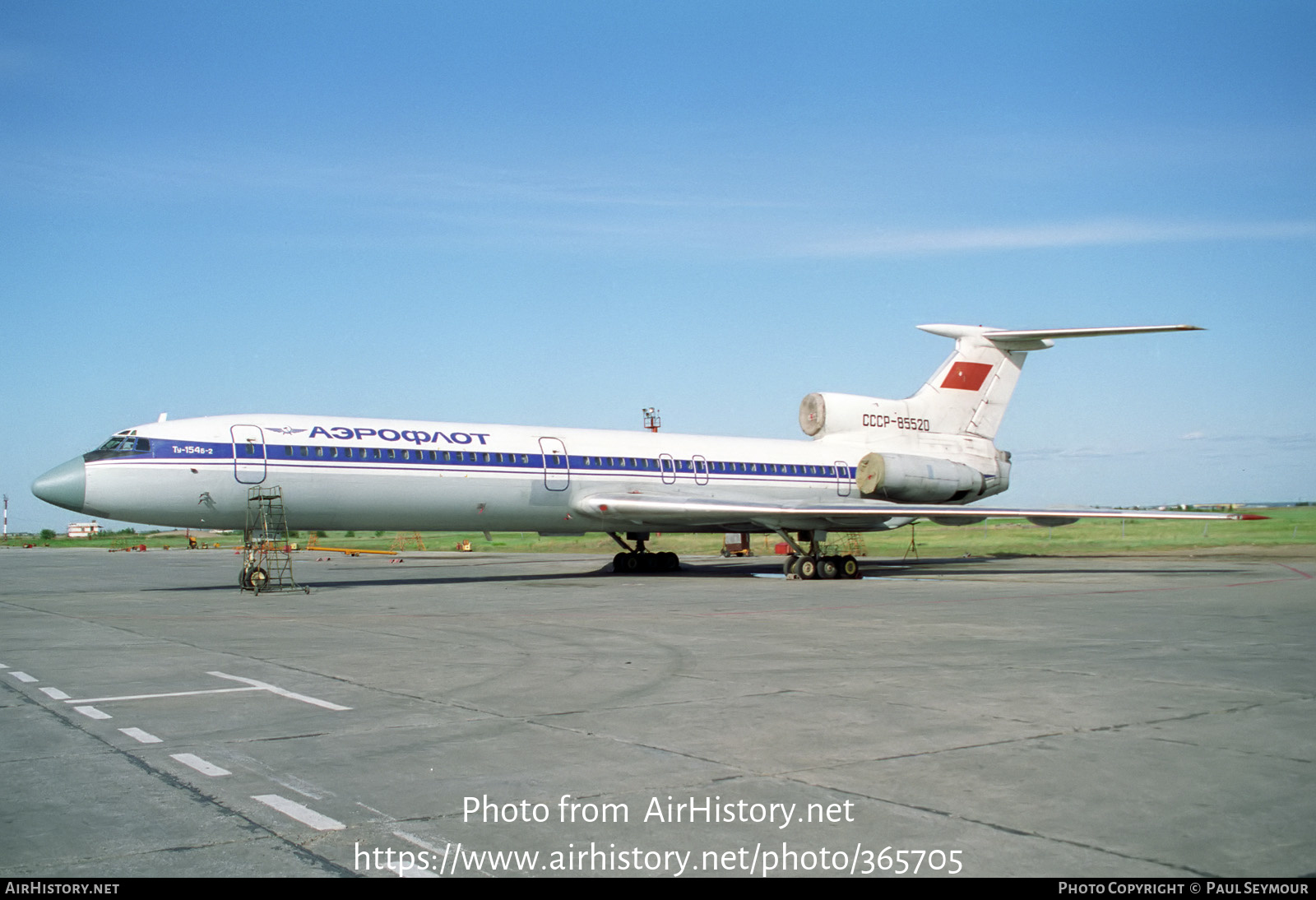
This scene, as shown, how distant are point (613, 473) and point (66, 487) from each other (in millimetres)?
12373

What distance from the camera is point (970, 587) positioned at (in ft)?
71.1

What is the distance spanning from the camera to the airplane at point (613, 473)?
21.4 metres

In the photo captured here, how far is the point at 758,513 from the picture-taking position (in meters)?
25.5

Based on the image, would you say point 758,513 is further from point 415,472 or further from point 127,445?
point 127,445

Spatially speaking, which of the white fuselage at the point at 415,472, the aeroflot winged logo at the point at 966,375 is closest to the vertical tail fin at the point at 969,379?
the aeroflot winged logo at the point at 966,375

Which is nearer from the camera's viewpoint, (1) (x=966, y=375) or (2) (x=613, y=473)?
(2) (x=613, y=473)

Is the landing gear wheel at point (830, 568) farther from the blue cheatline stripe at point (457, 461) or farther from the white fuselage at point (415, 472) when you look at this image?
the blue cheatline stripe at point (457, 461)

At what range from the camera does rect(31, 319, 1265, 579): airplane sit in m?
21.4

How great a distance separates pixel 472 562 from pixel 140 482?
61.1 ft

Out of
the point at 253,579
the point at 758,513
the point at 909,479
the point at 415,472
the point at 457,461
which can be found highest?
the point at 457,461

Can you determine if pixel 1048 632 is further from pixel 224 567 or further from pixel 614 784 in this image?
pixel 224 567

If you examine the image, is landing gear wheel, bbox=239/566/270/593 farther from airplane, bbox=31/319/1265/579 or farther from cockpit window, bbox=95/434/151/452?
cockpit window, bbox=95/434/151/452

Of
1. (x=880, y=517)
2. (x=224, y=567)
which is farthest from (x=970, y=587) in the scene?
(x=224, y=567)

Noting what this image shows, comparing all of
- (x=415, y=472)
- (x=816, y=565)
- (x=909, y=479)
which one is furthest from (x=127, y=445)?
(x=909, y=479)
